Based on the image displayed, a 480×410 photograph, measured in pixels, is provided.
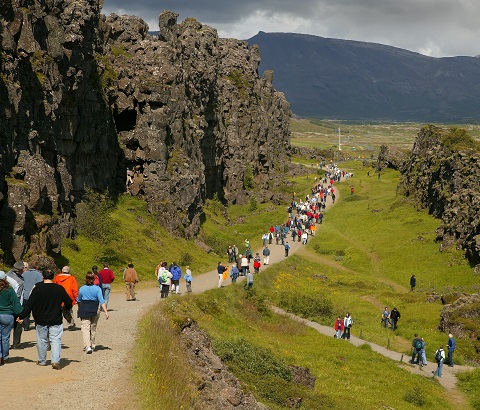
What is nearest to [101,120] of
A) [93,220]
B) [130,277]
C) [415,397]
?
[93,220]

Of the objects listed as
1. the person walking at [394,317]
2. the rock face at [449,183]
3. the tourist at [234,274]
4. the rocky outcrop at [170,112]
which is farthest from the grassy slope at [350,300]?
the rocky outcrop at [170,112]

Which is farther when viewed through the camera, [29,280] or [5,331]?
[29,280]

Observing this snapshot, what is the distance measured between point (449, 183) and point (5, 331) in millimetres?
79275

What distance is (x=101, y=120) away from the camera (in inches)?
2104

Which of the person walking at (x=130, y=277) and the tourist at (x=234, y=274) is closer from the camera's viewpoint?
the person walking at (x=130, y=277)

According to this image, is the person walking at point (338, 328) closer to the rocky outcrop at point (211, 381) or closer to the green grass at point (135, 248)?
the green grass at point (135, 248)

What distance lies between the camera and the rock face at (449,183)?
7119cm

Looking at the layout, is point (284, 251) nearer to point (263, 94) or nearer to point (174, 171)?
point (174, 171)

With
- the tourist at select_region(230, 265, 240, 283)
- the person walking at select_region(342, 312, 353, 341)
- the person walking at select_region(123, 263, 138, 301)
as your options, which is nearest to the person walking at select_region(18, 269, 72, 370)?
the person walking at select_region(123, 263, 138, 301)

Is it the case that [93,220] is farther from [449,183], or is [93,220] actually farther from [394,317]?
[449,183]

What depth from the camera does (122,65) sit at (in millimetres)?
60594

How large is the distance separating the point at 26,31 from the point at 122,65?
74.9 feet

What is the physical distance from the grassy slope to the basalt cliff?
1015 centimetres

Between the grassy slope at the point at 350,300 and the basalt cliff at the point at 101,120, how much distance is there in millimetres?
10155
